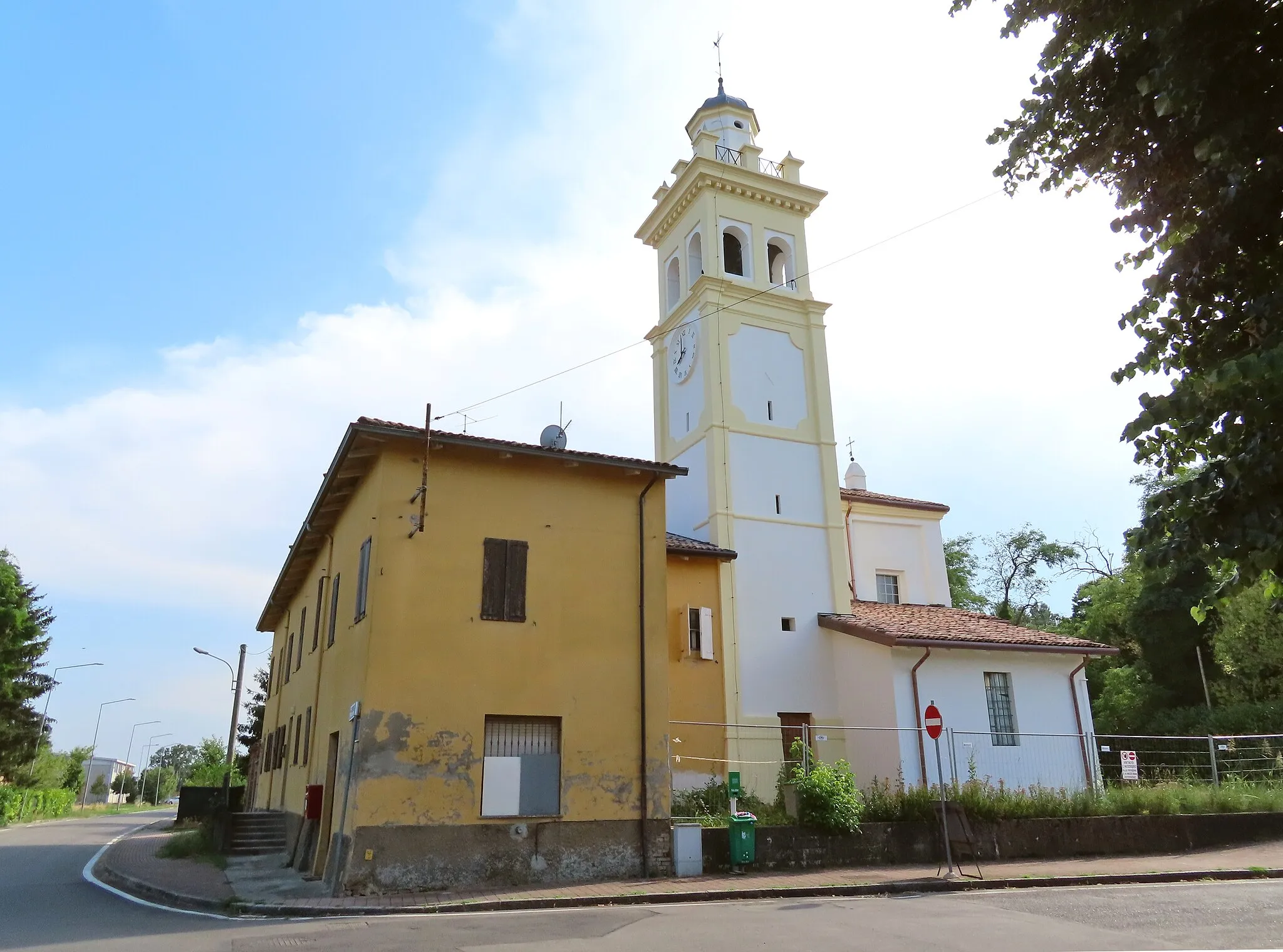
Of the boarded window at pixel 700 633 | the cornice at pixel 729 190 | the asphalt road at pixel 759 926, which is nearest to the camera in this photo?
the asphalt road at pixel 759 926

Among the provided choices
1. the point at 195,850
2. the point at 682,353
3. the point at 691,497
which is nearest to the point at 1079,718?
the point at 691,497

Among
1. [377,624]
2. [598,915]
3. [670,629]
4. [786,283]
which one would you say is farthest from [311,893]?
[786,283]

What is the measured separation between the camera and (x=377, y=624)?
45.7ft

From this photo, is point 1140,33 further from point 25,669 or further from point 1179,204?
point 25,669

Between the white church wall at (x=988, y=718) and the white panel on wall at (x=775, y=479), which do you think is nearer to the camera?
the white church wall at (x=988, y=718)

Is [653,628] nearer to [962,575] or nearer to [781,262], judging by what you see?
[781,262]

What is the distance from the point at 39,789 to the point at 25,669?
7.97 meters

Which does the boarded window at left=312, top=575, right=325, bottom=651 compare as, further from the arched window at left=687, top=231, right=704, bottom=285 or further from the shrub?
the arched window at left=687, top=231, right=704, bottom=285

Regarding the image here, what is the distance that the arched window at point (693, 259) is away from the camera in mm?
27969

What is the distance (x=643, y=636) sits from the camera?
51.8 feet

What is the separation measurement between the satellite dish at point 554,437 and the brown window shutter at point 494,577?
4.27 m

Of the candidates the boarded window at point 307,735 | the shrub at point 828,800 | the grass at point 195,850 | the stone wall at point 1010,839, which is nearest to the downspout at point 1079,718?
the stone wall at point 1010,839

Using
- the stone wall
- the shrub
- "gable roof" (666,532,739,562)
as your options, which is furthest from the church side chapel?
the shrub

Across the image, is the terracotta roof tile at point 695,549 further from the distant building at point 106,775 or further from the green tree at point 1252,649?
the distant building at point 106,775
